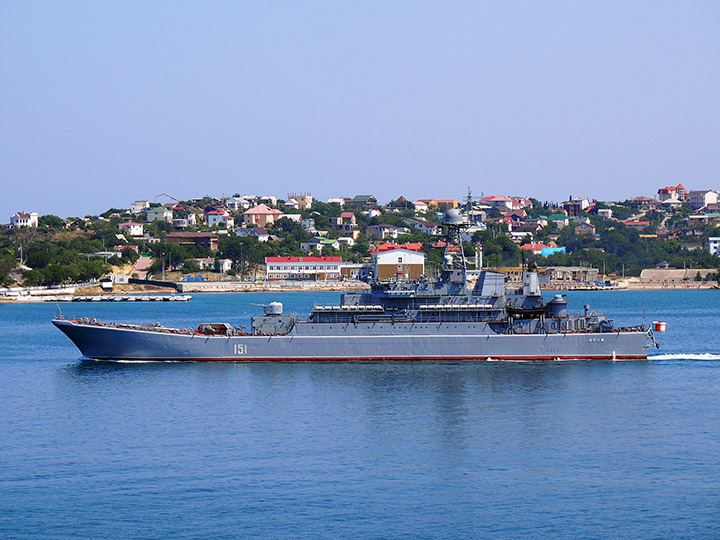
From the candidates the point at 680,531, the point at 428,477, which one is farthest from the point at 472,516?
the point at 680,531

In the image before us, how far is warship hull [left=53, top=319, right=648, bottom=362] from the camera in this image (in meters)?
48.5

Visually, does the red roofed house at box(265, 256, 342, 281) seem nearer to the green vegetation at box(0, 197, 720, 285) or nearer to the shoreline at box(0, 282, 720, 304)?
the shoreline at box(0, 282, 720, 304)

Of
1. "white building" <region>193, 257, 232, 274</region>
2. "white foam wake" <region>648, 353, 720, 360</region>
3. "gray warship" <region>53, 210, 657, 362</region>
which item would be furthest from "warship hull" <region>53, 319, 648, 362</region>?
"white building" <region>193, 257, 232, 274</region>

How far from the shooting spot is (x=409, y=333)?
48.6 m

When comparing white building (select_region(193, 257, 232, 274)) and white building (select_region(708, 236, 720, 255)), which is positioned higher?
white building (select_region(708, 236, 720, 255))

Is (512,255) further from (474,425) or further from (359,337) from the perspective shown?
(474,425)

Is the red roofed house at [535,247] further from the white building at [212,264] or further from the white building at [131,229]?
the white building at [131,229]

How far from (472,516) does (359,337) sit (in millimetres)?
23896

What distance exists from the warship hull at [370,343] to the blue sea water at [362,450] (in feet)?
2.91

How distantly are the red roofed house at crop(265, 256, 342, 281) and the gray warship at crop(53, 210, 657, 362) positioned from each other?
93.9 metres

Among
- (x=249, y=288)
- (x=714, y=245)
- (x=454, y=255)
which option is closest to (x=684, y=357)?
(x=454, y=255)

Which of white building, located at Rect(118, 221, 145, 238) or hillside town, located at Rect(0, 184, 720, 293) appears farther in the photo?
white building, located at Rect(118, 221, 145, 238)

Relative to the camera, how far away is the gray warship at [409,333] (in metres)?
48.6

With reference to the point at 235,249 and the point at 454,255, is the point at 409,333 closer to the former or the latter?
Result: the point at 454,255
